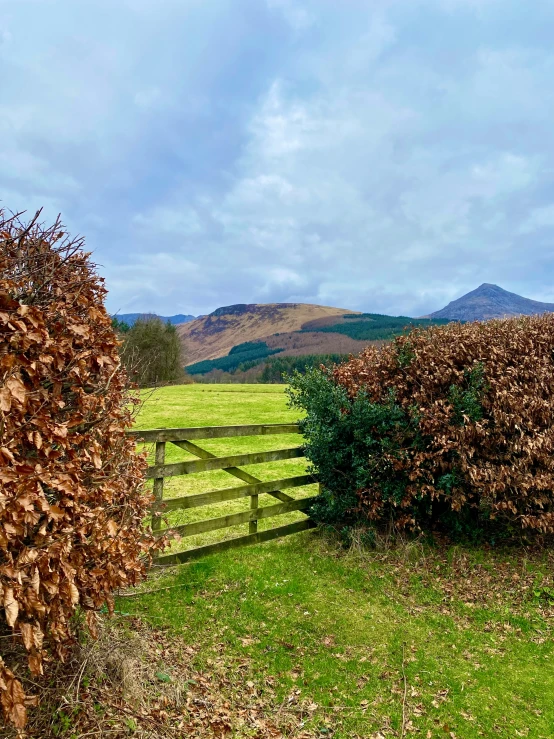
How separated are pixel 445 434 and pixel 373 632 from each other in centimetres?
297

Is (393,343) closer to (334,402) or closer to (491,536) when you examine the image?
(334,402)

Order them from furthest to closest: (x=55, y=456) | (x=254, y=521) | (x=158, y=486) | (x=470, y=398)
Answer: (x=254, y=521) < (x=470, y=398) < (x=158, y=486) < (x=55, y=456)

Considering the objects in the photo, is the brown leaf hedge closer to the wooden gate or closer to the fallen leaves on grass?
the fallen leaves on grass

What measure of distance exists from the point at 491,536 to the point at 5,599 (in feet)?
23.1

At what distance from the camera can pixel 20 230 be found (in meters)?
3.68

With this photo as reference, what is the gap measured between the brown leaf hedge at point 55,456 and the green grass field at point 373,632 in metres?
1.75

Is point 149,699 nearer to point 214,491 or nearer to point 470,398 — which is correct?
point 214,491

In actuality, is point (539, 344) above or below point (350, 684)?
above

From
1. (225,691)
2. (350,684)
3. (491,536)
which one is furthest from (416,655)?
(491,536)

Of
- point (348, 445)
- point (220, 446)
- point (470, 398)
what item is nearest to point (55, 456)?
point (348, 445)

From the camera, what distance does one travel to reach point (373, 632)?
5348 millimetres

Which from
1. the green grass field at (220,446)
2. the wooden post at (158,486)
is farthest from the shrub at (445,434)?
the wooden post at (158,486)

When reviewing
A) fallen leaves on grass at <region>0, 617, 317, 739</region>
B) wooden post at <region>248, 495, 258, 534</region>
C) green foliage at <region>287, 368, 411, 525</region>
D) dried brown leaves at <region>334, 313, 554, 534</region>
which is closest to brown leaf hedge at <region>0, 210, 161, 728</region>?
fallen leaves on grass at <region>0, 617, 317, 739</region>

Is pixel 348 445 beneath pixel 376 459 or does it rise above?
above
